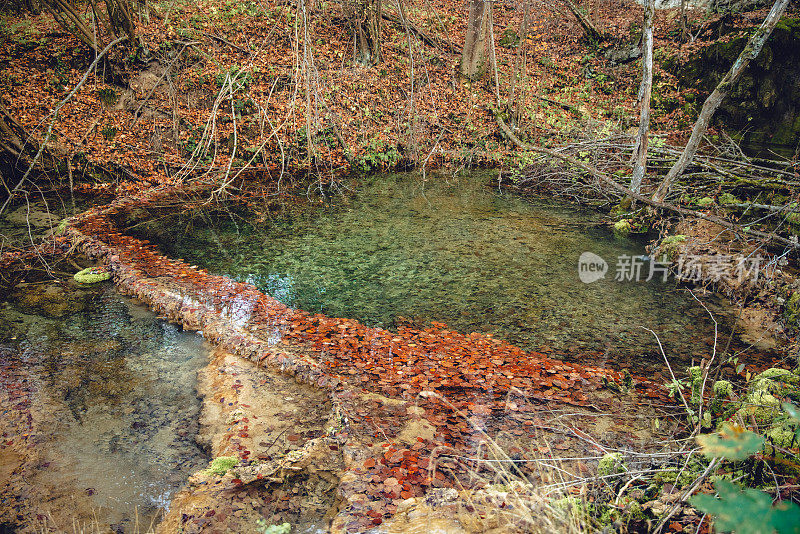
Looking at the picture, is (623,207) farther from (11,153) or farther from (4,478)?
(11,153)

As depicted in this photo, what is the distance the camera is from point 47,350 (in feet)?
16.3

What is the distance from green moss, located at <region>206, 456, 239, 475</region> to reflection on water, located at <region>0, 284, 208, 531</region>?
206 millimetres

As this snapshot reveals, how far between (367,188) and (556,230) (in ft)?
16.5

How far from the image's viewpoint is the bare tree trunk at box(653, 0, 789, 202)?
5.66 m

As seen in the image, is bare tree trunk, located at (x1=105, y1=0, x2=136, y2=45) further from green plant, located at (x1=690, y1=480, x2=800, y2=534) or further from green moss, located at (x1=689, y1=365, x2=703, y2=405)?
green plant, located at (x1=690, y1=480, x2=800, y2=534)

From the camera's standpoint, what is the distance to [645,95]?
7.82m

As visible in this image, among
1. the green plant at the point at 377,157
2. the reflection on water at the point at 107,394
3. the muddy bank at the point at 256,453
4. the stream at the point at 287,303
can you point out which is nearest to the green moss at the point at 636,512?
the muddy bank at the point at 256,453

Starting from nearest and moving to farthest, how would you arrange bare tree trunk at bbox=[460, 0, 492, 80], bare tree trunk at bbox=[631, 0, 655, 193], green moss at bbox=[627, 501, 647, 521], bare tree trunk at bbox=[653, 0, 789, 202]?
1. green moss at bbox=[627, 501, 647, 521]
2. bare tree trunk at bbox=[653, 0, 789, 202]
3. bare tree trunk at bbox=[631, 0, 655, 193]
4. bare tree trunk at bbox=[460, 0, 492, 80]

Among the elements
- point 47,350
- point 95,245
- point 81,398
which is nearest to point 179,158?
point 95,245

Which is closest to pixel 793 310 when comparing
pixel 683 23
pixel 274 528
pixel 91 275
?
pixel 274 528

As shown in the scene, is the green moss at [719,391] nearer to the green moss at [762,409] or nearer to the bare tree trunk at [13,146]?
the green moss at [762,409]

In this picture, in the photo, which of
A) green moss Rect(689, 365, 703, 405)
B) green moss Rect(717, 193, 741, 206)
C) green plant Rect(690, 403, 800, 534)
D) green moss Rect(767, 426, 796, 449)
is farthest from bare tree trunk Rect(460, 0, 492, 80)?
green plant Rect(690, 403, 800, 534)

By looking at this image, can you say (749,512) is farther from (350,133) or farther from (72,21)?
(72,21)

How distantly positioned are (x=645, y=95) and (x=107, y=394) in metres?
9.33
